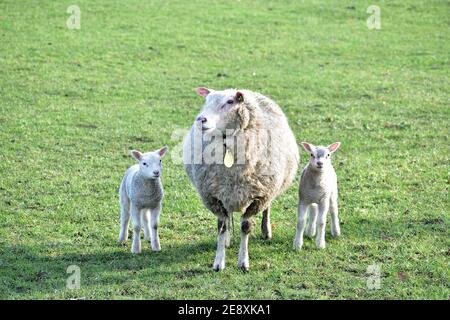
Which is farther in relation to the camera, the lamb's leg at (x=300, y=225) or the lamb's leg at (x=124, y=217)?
the lamb's leg at (x=124, y=217)

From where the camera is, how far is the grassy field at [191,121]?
874 cm

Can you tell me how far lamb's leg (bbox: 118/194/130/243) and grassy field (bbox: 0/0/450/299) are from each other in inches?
9.2

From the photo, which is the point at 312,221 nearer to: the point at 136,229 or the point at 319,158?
the point at 319,158

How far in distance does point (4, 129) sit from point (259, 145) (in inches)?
292

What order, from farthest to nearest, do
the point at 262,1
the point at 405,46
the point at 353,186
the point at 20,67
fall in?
→ the point at 262,1 → the point at 405,46 → the point at 20,67 → the point at 353,186

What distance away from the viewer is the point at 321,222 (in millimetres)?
9414

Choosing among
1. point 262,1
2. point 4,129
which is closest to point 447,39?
point 262,1

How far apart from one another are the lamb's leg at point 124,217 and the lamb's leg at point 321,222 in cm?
231

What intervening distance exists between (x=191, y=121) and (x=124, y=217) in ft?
19.9

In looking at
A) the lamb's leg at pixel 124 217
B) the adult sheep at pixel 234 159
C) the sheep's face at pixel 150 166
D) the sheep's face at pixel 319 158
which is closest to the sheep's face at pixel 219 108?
the adult sheep at pixel 234 159

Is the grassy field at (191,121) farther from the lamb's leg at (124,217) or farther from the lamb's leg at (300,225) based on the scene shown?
the lamb's leg at (124,217)

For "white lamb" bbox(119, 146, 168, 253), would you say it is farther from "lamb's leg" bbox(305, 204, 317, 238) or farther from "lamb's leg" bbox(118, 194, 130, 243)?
"lamb's leg" bbox(305, 204, 317, 238)

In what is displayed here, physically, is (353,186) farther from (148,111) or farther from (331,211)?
(148,111)

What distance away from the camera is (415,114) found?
16141 millimetres
